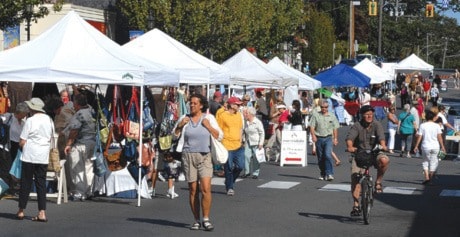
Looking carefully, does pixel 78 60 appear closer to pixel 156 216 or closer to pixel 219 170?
pixel 156 216

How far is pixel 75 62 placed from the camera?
17.1 metres

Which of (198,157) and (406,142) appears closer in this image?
(198,157)

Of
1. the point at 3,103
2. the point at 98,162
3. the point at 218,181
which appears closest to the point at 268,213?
the point at 98,162

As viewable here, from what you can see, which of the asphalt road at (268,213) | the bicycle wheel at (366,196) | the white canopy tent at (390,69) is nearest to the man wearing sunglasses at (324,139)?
the asphalt road at (268,213)

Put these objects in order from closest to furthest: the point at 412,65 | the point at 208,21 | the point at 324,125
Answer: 1. the point at 324,125
2. the point at 208,21
3. the point at 412,65

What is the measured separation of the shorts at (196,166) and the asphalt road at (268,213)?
75 cm

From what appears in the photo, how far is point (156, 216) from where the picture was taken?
52.0 feet

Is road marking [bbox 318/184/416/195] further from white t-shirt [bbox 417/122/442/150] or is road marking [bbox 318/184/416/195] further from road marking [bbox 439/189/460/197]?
white t-shirt [bbox 417/122/442/150]

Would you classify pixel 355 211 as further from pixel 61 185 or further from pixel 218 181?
pixel 218 181

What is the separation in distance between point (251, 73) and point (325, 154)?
8.14 m

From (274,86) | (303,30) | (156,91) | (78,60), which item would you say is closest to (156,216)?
(78,60)

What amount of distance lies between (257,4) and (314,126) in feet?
94.0

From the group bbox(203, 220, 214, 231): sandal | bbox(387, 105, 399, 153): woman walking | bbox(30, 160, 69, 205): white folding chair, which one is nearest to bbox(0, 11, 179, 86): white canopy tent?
bbox(30, 160, 69, 205): white folding chair

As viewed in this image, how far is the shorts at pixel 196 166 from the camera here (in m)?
14.0
